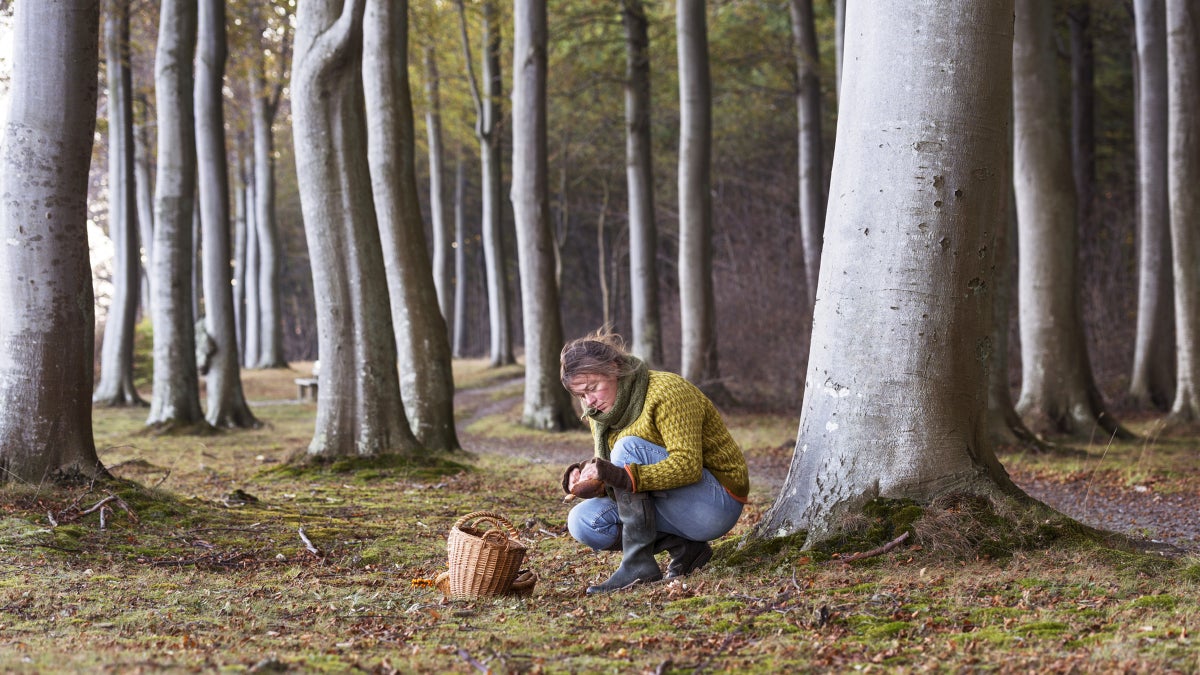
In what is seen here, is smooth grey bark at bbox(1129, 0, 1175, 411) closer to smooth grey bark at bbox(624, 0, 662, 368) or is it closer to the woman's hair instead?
smooth grey bark at bbox(624, 0, 662, 368)

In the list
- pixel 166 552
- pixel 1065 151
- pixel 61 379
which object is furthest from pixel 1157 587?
pixel 1065 151

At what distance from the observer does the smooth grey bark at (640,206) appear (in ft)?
60.5

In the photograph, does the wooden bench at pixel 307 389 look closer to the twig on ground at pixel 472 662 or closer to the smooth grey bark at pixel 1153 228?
the smooth grey bark at pixel 1153 228

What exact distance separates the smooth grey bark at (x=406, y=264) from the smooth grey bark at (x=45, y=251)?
173 inches

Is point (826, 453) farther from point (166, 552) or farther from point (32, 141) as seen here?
point (32, 141)

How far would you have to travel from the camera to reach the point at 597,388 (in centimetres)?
491

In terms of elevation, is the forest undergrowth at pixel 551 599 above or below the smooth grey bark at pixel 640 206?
below

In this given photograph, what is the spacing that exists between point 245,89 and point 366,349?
2080 cm

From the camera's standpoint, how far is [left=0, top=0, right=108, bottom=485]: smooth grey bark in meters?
6.96

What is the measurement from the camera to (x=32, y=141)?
7012 millimetres

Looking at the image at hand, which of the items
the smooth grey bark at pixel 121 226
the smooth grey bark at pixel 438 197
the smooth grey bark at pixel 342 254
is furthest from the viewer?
the smooth grey bark at pixel 438 197

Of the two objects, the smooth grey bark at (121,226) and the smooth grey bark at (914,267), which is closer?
the smooth grey bark at (914,267)

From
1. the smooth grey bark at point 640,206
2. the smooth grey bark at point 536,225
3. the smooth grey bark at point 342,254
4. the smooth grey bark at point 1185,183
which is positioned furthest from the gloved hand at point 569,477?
the smooth grey bark at point 640,206

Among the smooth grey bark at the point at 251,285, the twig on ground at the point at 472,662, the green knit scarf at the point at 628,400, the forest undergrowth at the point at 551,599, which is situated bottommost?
the forest undergrowth at the point at 551,599
